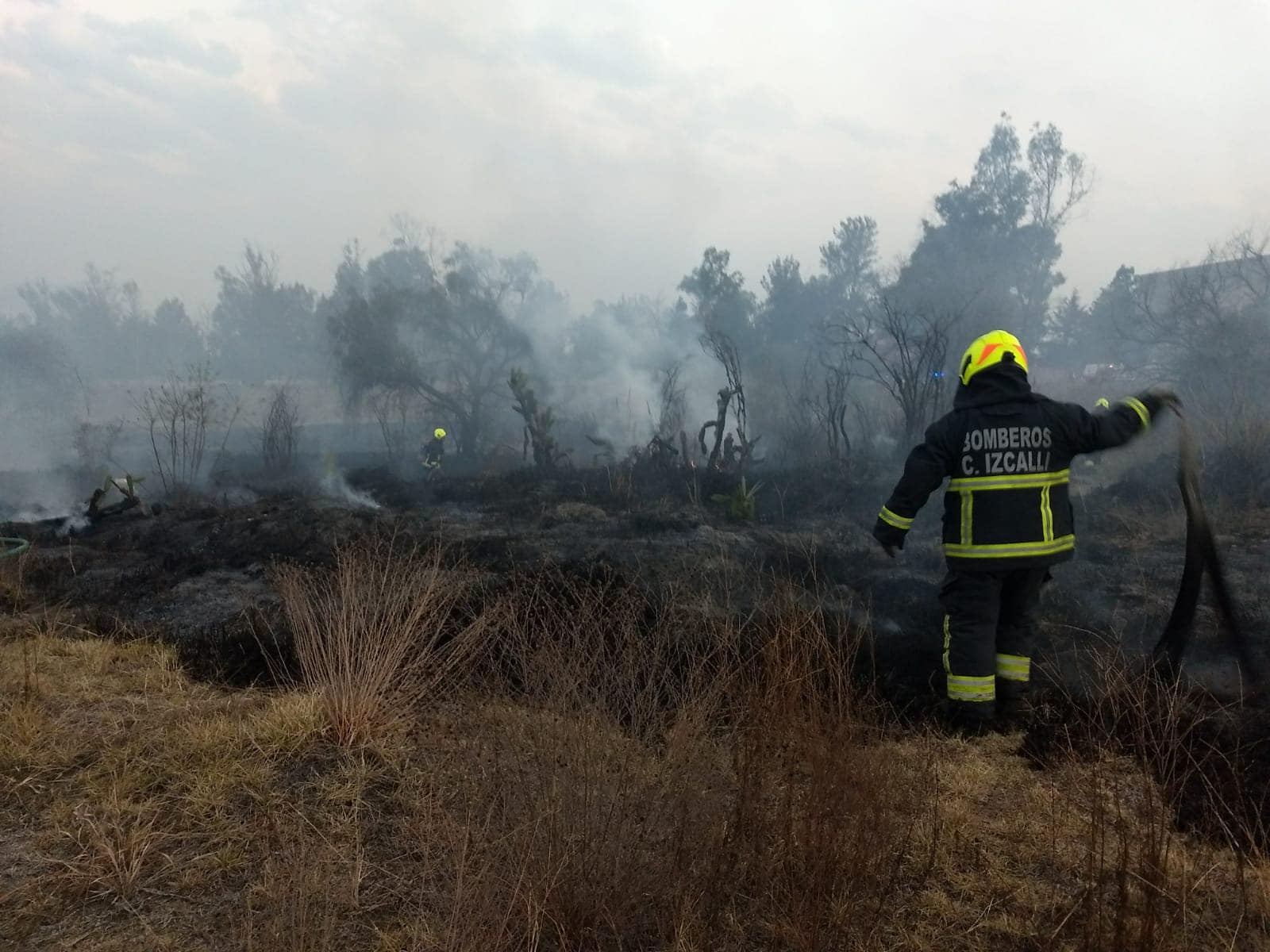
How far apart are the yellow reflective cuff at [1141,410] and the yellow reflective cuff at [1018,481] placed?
0.49m

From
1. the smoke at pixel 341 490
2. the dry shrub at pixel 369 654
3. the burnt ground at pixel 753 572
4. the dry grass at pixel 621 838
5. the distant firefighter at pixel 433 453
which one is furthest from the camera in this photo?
the distant firefighter at pixel 433 453

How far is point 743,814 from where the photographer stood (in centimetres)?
239

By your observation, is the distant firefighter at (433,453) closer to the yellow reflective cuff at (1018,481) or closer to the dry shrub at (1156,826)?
the yellow reflective cuff at (1018,481)

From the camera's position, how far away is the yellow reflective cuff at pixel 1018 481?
3672 millimetres

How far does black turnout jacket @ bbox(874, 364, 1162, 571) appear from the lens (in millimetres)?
3660

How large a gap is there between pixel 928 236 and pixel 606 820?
98.3 ft

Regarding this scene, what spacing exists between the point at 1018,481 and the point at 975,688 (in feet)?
3.27

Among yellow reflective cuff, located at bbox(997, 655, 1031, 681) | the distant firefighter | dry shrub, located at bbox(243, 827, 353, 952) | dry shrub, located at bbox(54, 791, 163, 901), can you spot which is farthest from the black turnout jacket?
the distant firefighter

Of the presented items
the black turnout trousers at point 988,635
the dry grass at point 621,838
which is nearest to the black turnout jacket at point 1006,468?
the black turnout trousers at point 988,635

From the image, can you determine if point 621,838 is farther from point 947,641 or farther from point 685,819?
point 947,641

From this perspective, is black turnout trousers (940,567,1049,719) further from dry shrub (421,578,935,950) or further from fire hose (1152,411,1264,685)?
dry shrub (421,578,935,950)

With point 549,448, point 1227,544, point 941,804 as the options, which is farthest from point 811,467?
point 941,804

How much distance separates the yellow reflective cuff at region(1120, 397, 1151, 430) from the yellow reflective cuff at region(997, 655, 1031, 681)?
1.28 m

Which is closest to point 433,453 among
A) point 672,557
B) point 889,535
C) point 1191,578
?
point 672,557
